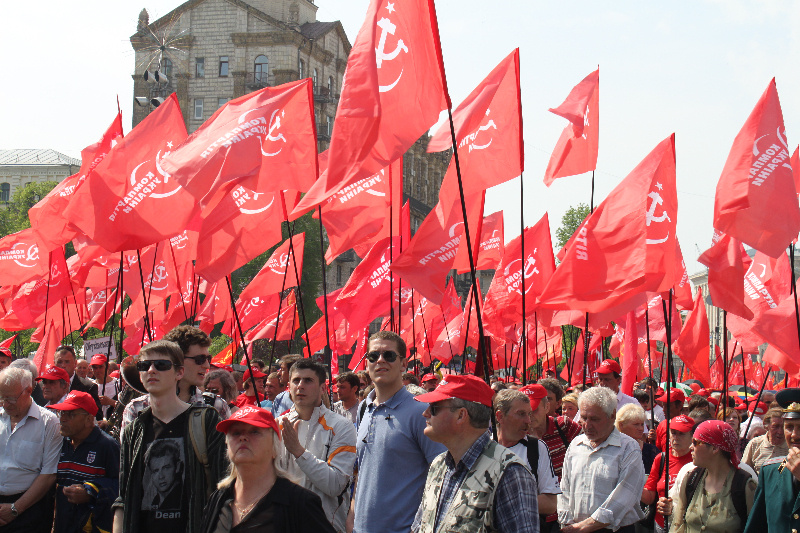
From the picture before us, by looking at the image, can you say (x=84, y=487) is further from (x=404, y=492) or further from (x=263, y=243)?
(x=263, y=243)

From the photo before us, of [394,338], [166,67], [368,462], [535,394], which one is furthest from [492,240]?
[166,67]

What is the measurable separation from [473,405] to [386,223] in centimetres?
761

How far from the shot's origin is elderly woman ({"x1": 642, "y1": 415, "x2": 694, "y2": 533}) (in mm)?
7514

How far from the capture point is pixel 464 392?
15.0 feet

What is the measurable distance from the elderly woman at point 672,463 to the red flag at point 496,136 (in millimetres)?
2715

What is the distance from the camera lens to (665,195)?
903 cm

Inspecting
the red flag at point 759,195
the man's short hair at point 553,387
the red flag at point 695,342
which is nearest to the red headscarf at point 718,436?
the man's short hair at point 553,387

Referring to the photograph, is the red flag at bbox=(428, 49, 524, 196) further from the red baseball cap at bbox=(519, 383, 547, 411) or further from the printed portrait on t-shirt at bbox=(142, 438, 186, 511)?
the printed portrait on t-shirt at bbox=(142, 438, 186, 511)

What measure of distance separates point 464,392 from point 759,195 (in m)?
5.12

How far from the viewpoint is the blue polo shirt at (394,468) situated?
539 centimetres

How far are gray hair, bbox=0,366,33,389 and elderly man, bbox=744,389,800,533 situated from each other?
16.5 feet

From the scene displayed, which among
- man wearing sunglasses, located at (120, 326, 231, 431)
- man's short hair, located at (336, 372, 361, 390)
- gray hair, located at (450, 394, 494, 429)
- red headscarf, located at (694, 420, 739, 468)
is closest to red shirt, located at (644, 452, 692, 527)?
red headscarf, located at (694, 420, 739, 468)

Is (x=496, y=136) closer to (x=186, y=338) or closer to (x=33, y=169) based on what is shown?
(x=186, y=338)

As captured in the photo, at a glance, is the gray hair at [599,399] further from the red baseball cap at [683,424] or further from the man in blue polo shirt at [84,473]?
the man in blue polo shirt at [84,473]
